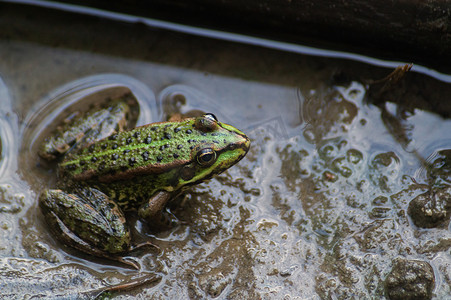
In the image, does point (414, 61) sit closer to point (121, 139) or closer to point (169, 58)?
point (169, 58)

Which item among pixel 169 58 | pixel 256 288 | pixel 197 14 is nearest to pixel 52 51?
pixel 169 58

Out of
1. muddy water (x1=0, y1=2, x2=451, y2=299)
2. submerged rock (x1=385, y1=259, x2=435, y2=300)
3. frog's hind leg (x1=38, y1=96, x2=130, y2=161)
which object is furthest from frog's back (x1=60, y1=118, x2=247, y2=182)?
submerged rock (x1=385, y1=259, x2=435, y2=300)

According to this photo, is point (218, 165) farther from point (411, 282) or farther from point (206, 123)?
point (411, 282)

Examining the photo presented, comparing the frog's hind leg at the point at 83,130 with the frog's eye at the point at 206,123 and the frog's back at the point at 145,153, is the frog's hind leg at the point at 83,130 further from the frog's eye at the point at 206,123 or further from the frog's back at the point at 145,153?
the frog's eye at the point at 206,123

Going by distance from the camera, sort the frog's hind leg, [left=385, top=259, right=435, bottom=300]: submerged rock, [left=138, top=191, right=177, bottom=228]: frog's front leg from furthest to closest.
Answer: the frog's hind leg < [left=138, top=191, right=177, bottom=228]: frog's front leg < [left=385, top=259, right=435, bottom=300]: submerged rock

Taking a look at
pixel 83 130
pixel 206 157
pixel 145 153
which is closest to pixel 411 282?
pixel 206 157

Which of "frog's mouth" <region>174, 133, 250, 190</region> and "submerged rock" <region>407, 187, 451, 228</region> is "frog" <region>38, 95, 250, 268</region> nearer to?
"frog's mouth" <region>174, 133, 250, 190</region>
